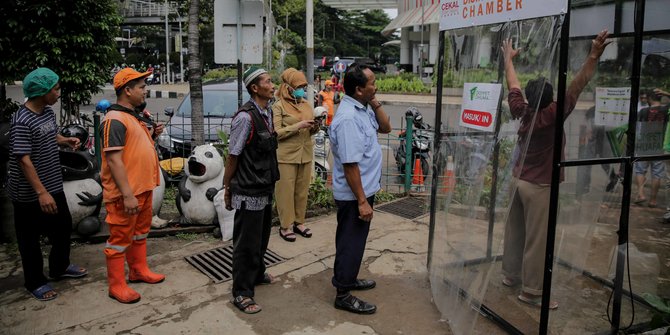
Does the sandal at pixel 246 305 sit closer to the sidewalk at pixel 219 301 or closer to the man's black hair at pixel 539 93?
the sidewalk at pixel 219 301

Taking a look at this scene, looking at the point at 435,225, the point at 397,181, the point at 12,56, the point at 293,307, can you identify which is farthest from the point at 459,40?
the point at 12,56

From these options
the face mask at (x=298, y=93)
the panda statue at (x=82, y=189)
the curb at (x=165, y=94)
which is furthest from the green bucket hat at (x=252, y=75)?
the curb at (x=165, y=94)

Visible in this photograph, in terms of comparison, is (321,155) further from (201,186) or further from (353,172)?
(353,172)

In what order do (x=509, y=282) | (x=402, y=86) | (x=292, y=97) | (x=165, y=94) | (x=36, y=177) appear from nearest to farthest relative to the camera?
(x=36, y=177) < (x=509, y=282) < (x=292, y=97) < (x=165, y=94) < (x=402, y=86)

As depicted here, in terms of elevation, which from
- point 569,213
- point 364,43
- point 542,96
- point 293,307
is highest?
point 364,43

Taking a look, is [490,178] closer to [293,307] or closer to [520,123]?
[520,123]

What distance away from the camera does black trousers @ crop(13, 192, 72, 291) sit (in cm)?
384

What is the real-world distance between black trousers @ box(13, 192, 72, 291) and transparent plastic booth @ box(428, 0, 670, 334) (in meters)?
2.81

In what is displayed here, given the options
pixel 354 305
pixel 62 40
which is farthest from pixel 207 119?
pixel 354 305

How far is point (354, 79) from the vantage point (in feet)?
11.8

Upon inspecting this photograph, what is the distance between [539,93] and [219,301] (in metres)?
2.61

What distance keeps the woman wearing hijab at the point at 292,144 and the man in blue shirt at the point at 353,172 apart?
4.16ft

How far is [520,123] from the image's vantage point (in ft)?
10.3

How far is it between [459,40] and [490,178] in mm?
1056
